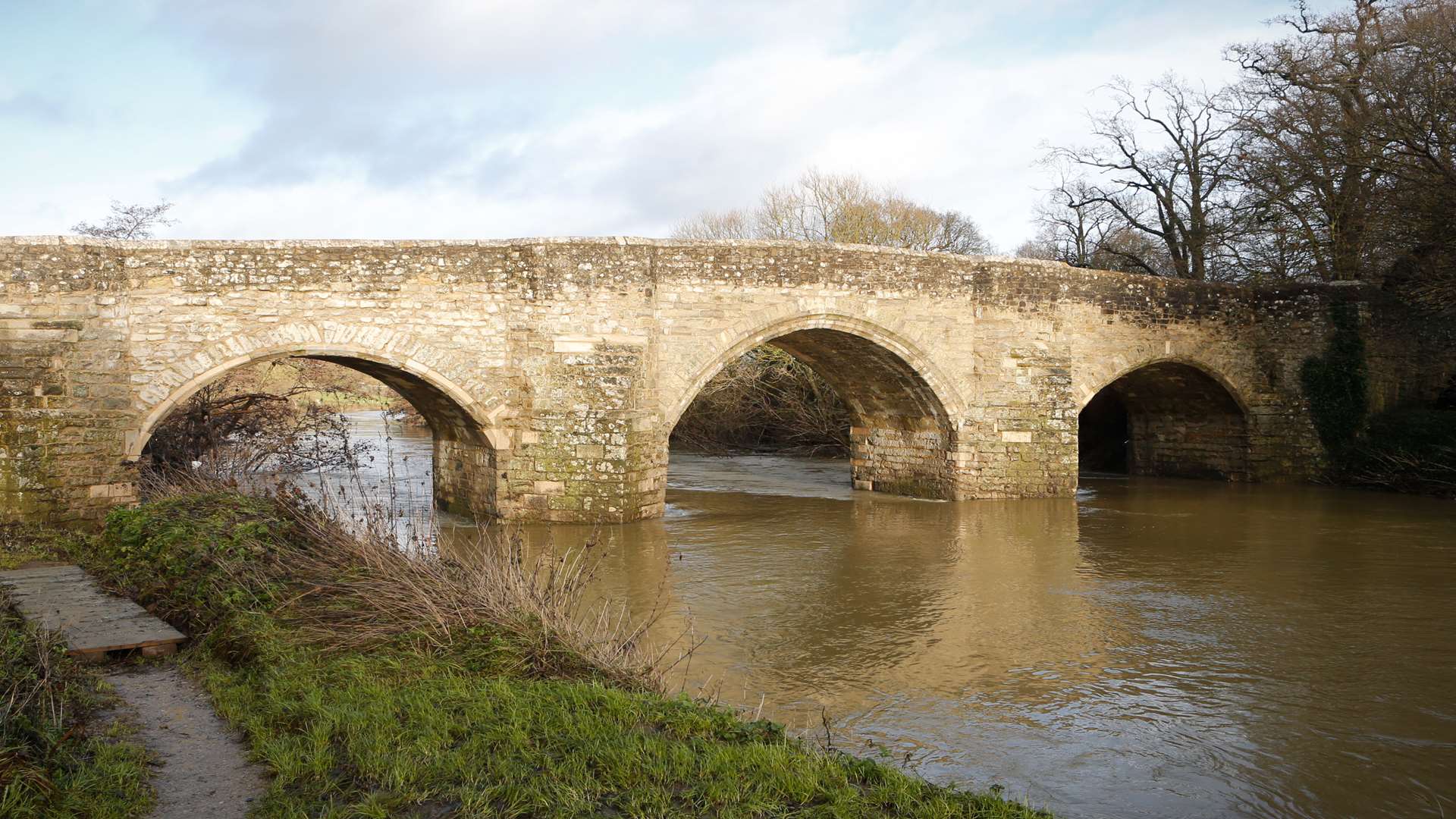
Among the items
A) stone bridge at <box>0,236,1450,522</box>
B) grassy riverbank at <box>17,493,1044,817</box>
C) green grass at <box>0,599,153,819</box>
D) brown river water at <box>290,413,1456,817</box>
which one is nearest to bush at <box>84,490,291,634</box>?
grassy riverbank at <box>17,493,1044,817</box>

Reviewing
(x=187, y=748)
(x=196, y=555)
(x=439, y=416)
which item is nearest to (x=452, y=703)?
(x=187, y=748)

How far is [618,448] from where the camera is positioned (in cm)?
1134

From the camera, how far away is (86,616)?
543 centimetres

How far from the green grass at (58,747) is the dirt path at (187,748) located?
9 cm

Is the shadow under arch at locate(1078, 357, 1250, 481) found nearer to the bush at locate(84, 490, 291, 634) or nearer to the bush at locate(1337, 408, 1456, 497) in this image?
the bush at locate(1337, 408, 1456, 497)

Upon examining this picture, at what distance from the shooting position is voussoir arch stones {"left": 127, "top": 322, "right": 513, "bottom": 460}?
9906 mm

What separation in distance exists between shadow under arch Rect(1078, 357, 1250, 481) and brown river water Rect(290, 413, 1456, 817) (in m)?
3.19

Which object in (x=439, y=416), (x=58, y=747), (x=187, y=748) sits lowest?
(x=187, y=748)

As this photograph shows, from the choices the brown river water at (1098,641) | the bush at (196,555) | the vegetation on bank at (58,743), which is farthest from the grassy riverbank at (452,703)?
the brown river water at (1098,641)

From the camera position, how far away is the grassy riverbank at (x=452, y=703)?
129 inches

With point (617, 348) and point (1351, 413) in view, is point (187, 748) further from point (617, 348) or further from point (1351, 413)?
point (1351, 413)

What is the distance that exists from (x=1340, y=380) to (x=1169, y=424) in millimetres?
2824

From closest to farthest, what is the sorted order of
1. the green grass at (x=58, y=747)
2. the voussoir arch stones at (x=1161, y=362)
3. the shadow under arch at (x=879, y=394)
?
the green grass at (x=58, y=747) < the shadow under arch at (x=879, y=394) < the voussoir arch stones at (x=1161, y=362)

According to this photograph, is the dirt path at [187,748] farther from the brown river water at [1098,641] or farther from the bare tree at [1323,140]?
the bare tree at [1323,140]
